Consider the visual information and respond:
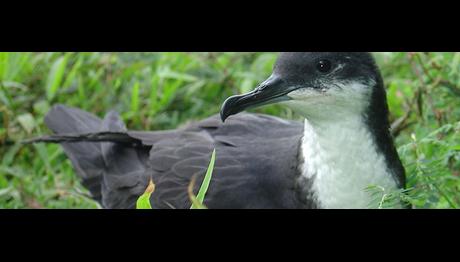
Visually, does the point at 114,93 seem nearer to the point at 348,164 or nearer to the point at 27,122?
the point at 27,122

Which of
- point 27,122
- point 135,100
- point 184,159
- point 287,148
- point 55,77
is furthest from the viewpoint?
point 55,77

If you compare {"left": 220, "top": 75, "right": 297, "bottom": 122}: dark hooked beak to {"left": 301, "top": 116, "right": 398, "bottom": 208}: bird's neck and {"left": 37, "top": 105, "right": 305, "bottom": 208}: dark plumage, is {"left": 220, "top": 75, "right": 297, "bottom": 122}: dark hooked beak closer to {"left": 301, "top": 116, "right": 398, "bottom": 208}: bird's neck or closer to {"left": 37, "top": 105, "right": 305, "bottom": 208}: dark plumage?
{"left": 301, "top": 116, "right": 398, "bottom": 208}: bird's neck

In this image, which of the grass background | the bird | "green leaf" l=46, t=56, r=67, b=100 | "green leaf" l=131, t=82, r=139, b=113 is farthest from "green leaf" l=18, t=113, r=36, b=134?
the bird

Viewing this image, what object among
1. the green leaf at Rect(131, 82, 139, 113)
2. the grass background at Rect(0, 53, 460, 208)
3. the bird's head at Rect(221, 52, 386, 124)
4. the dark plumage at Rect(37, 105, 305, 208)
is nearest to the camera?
the bird's head at Rect(221, 52, 386, 124)

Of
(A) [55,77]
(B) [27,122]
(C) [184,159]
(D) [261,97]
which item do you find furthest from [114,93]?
(D) [261,97]

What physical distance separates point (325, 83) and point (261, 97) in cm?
26

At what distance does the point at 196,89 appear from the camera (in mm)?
4926

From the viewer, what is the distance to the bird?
9.46 feet

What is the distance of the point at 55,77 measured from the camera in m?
4.83

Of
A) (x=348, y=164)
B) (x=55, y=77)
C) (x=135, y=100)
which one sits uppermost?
(x=55, y=77)

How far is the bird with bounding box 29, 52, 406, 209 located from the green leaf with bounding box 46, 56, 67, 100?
40.0 inches

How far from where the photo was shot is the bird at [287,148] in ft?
9.46

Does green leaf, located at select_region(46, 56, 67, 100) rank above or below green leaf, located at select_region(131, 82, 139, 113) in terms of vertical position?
above
